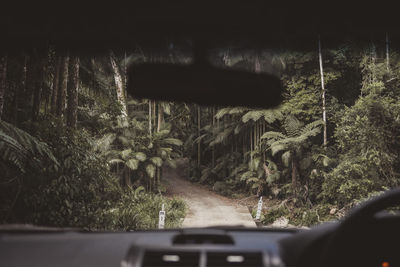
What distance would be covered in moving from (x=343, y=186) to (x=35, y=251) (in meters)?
11.5

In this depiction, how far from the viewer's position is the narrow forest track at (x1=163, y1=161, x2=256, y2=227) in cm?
1313

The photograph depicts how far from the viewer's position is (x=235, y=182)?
67.1 ft

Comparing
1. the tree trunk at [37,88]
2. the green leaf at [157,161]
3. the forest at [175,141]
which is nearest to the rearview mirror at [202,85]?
the forest at [175,141]

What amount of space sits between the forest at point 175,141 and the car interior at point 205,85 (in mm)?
215

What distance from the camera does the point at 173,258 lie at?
1682 millimetres

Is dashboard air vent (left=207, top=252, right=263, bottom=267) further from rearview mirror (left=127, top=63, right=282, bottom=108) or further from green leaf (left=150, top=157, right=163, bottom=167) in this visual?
green leaf (left=150, top=157, right=163, bottom=167)

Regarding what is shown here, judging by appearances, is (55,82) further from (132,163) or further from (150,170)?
(150,170)

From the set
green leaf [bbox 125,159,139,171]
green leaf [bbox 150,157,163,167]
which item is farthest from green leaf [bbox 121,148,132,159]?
green leaf [bbox 150,157,163,167]

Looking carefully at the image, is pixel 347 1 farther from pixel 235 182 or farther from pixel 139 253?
pixel 235 182

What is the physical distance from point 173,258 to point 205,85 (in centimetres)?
105

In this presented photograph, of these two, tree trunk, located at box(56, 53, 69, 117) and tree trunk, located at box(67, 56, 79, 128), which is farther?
tree trunk, located at box(67, 56, 79, 128)

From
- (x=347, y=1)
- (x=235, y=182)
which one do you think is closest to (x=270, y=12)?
(x=347, y=1)

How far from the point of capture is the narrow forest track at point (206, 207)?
1313 centimetres

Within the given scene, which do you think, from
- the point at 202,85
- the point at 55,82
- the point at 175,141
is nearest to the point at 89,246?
the point at 202,85
